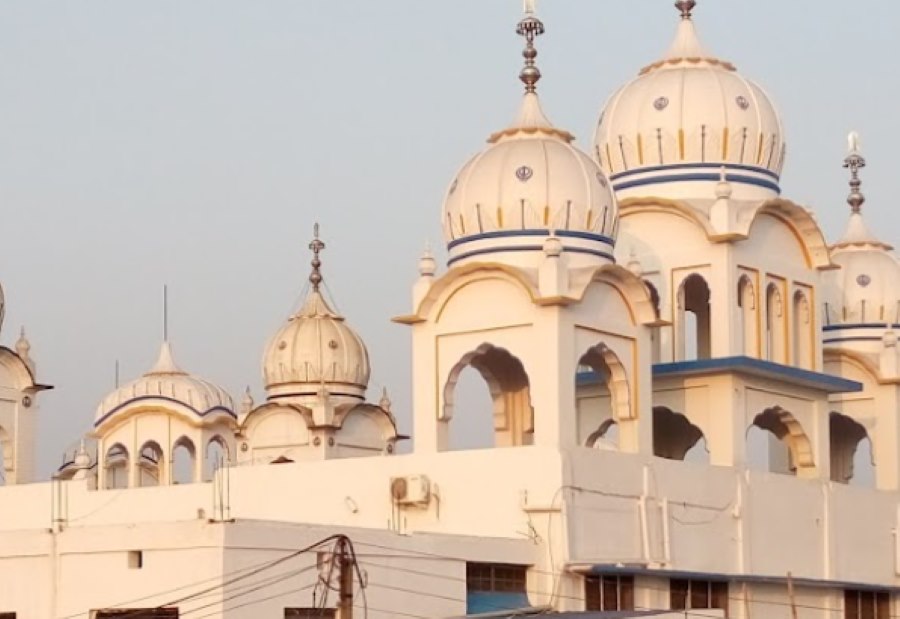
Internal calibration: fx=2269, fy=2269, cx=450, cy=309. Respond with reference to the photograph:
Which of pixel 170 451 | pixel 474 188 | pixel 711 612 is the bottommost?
pixel 711 612

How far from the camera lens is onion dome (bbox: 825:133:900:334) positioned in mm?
43219

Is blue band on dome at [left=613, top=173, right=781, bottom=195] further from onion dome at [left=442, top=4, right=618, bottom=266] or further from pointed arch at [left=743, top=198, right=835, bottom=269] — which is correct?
onion dome at [left=442, top=4, right=618, bottom=266]

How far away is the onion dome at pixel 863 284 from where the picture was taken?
142 feet

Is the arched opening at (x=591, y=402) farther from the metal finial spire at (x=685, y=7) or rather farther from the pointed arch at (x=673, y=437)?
the metal finial spire at (x=685, y=7)

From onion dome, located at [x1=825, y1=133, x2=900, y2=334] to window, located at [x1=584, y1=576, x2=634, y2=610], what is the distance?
10899 millimetres

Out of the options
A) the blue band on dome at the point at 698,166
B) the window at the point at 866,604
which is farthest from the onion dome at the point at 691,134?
the window at the point at 866,604

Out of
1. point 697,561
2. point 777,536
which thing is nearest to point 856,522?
point 777,536

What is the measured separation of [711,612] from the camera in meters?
33.1

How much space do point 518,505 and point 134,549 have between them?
616 cm

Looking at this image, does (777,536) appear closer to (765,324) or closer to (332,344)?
(765,324)

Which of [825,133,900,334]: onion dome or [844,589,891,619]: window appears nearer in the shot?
[844,589,891,619]: window

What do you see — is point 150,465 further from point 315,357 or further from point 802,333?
point 802,333

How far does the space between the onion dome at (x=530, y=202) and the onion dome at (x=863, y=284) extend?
8788mm

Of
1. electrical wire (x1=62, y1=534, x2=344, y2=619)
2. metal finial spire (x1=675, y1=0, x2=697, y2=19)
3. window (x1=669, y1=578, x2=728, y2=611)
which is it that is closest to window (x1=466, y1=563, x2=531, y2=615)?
electrical wire (x1=62, y1=534, x2=344, y2=619)
